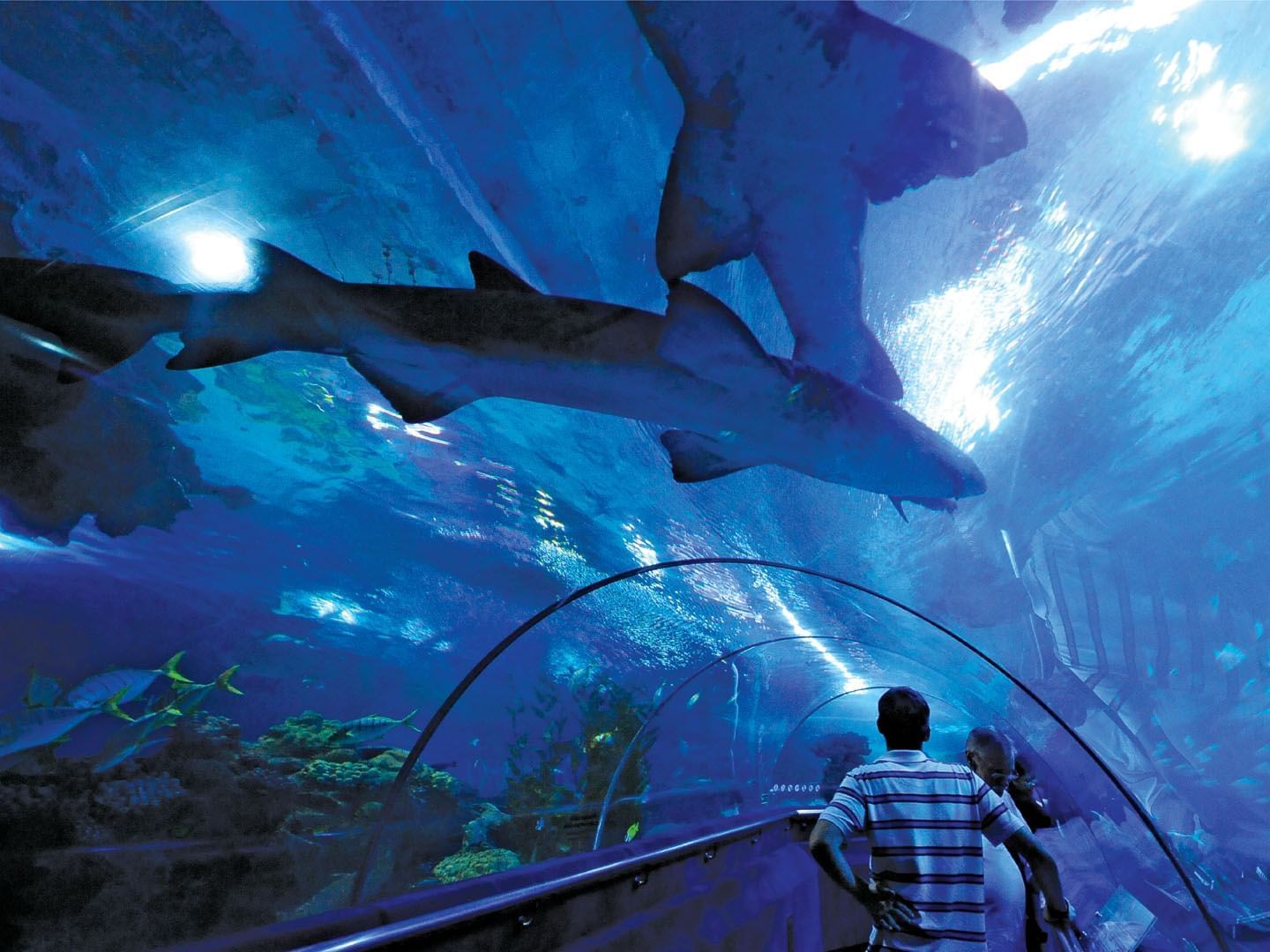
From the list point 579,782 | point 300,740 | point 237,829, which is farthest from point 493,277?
point 300,740

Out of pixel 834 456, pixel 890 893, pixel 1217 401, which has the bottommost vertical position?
pixel 890 893

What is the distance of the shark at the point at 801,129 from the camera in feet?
7.77

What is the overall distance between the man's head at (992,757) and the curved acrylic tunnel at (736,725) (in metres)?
3.14

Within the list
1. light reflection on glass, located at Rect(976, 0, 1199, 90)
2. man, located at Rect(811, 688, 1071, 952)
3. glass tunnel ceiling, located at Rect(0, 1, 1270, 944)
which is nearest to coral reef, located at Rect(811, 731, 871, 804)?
glass tunnel ceiling, located at Rect(0, 1, 1270, 944)

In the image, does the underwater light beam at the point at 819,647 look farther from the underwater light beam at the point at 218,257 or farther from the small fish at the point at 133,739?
the small fish at the point at 133,739

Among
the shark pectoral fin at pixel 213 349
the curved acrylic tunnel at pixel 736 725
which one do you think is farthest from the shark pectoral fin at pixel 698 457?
the shark pectoral fin at pixel 213 349

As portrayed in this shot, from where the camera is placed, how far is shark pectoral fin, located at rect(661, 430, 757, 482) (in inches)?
160

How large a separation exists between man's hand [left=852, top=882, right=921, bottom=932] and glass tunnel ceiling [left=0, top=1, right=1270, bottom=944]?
2.64m

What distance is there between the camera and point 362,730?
13.5 metres

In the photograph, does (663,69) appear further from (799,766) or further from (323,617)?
(323,617)

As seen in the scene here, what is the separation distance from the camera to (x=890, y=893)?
5.81 feet

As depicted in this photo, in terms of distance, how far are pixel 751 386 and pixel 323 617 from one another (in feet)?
75.0

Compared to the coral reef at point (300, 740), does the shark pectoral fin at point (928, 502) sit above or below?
above

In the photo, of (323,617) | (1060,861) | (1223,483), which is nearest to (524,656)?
(323,617)
